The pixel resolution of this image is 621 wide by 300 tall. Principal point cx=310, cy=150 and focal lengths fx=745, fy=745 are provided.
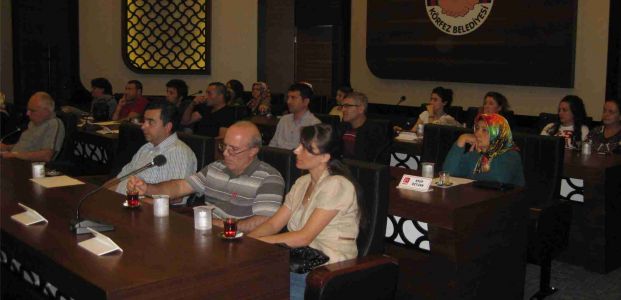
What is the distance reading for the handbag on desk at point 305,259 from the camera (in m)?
2.91

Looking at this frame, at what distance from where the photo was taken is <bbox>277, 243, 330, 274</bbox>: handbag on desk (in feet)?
9.54

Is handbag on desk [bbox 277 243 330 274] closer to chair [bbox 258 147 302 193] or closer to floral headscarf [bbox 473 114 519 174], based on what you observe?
chair [bbox 258 147 302 193]

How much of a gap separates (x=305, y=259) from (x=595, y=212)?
8.19 ft

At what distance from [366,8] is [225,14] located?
2303mm

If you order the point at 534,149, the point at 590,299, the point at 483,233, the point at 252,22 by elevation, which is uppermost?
the point at 252,22

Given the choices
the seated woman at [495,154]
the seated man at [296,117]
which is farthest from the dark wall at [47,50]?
the seated woman at [495,154]

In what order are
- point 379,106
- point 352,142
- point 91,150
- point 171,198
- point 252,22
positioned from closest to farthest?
point 171,198 → point 352,142 → point 91,150 → point 379,106 → point 252,22

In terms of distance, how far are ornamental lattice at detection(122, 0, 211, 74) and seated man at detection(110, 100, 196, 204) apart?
21.7 feet

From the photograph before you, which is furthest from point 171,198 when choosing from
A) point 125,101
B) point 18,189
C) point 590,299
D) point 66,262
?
point 125,101

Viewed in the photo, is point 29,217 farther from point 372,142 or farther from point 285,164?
point 372,142

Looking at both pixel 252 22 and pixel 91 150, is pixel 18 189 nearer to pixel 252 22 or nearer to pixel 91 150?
pixel 91 150

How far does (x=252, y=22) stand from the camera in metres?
10.4

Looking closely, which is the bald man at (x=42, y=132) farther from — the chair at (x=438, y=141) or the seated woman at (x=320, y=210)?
the seated woman at (x=320, y=210)

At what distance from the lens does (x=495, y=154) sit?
414 cm
